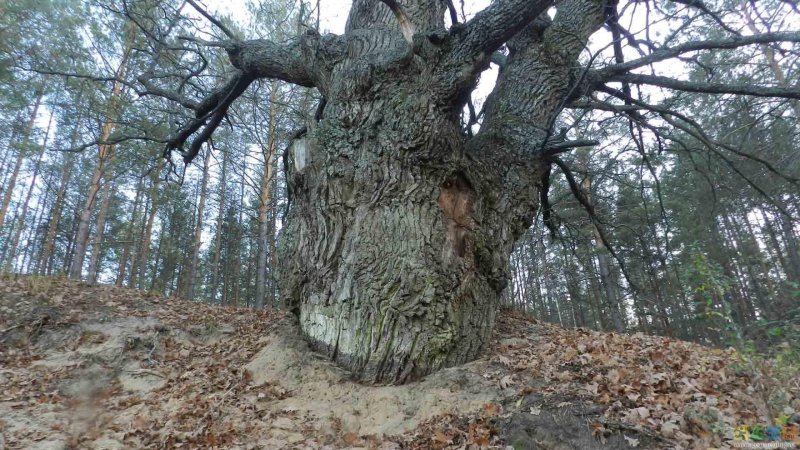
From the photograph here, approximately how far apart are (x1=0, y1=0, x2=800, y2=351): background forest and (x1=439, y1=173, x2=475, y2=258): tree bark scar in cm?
125

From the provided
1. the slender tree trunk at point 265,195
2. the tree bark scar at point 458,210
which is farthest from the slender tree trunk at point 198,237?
the tree bark scar at point 458,210

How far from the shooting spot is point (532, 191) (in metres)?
4.75

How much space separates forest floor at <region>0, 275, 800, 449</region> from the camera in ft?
8.43

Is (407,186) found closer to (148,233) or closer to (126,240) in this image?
(148,233)

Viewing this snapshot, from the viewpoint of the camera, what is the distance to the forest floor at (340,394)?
8.43 ft

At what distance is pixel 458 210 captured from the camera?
4.26 meters

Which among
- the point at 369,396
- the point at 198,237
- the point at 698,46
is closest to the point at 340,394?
the point at 369,396

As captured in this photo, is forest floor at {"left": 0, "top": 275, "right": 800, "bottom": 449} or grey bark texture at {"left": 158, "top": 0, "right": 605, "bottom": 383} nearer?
forest floor at {"left": 0, "top": 275, "right": 800, "bottom": 449}

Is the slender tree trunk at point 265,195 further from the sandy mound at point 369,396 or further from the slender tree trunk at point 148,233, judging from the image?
the sandy mound at point 369,396

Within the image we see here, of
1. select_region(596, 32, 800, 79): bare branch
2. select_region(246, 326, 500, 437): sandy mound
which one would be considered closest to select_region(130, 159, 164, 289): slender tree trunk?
select_region(246, 326, 500, 437): sandy mound

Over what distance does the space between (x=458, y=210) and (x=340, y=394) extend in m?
2.15

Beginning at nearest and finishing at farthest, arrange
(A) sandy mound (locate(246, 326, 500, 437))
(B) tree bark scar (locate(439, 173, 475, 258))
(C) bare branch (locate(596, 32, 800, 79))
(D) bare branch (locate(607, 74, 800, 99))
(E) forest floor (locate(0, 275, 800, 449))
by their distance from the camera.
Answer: (E) forest floor (locate(0, 275, 800, 449)) → (A) sandy mound (locate(246, 326, 500, 437)) → (C) bare branch (locate(596, 32, 800, 79)) → (D) bare branch (locate(607, 74, 800, 99)) → (B) tree bark scar (locate(439, 173, 475, 258))

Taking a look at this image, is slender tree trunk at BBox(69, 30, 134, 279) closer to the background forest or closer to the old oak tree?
the background forest

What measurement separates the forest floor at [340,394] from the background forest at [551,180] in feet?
1.90
